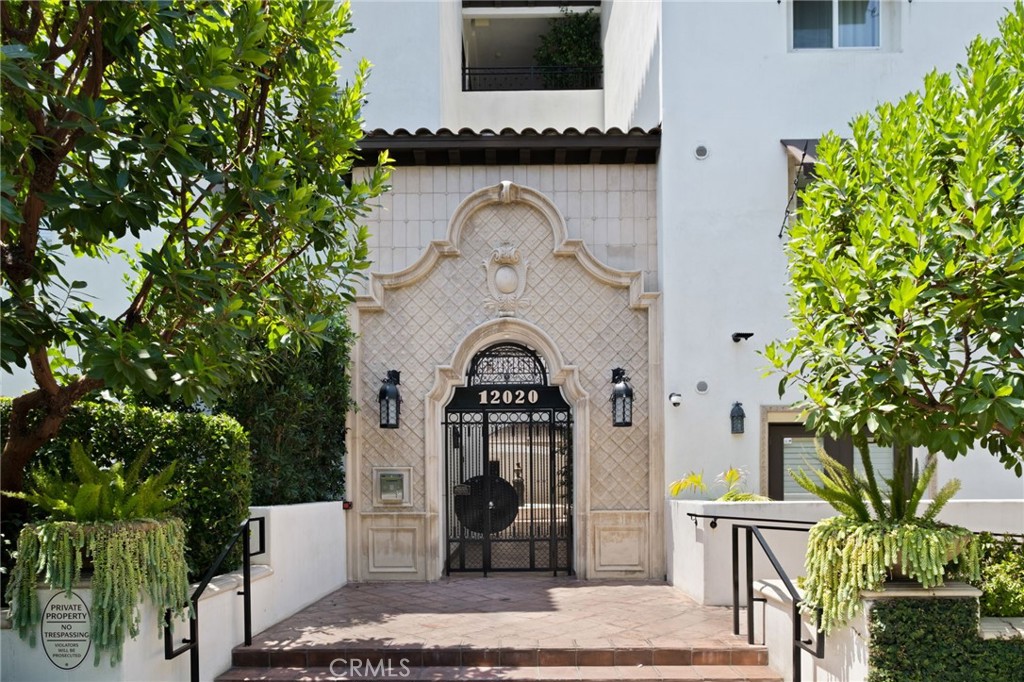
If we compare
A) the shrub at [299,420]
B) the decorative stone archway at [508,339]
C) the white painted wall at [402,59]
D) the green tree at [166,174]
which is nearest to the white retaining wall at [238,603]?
the shrub at [299,420]

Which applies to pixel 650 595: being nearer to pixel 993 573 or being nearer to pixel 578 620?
pixel 578 620

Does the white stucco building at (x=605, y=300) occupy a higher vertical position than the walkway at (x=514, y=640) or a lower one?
higher

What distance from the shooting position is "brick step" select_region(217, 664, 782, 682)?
7.16 metres

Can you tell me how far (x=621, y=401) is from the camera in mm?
10898

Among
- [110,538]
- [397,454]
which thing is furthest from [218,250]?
[397,454]

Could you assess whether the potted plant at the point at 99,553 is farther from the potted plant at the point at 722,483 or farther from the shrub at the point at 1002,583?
the potted plant at the point at 722,483

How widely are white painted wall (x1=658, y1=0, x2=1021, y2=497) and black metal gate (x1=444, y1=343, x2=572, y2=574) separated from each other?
163 cm

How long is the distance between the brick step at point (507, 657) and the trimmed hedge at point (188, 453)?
1.09 metres

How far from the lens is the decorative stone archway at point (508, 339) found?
11.0m

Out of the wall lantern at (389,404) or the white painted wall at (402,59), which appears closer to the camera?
the wall lantern at (389,404)

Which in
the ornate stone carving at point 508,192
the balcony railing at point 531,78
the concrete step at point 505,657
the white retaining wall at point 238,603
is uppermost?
the balcony railing at point 531,78

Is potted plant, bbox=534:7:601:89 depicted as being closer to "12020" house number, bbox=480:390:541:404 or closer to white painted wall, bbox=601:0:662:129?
white painted wall, bbox=601:0:662:129

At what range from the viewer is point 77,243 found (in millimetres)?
6766

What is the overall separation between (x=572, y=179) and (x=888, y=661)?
7.27 m
